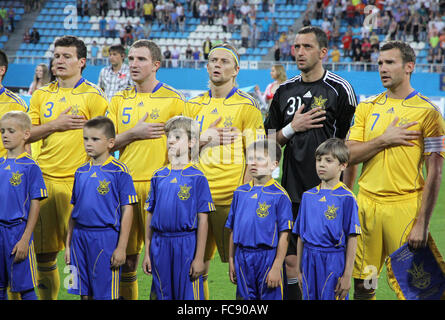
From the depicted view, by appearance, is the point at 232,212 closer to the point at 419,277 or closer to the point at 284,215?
the point at 284,215

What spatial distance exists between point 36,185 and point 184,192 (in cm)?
117

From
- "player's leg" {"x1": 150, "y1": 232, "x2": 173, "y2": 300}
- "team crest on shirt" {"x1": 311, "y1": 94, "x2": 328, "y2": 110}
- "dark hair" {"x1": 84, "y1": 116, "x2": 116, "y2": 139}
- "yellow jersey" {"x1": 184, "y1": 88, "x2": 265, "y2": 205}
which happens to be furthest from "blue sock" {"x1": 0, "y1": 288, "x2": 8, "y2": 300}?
"team crest on shirt" {"x1": 311, "y1": 94, "x2": 328, "y2": 110}

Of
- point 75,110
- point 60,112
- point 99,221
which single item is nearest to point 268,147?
point 99,221

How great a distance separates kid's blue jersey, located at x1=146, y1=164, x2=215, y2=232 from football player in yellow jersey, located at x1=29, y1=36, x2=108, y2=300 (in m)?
0.96

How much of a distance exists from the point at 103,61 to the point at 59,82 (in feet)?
65.3

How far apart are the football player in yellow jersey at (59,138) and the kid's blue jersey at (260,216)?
152cm

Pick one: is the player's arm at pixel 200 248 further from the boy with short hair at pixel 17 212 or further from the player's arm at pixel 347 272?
the boy with short hair at pixel 17 212

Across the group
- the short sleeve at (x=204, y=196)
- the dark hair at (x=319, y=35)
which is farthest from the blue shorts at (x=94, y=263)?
the dark hair at (x=319, y=35)

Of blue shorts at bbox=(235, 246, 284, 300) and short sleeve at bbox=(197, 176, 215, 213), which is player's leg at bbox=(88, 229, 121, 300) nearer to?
short sleeve at bbox=(197, 176, 215, 213)

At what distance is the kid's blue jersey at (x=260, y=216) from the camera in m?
4.02

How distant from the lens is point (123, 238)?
165 inches

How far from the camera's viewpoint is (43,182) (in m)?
4.39

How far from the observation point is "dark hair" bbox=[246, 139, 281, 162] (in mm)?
4102

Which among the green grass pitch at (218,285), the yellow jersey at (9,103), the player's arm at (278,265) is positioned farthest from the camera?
the green grass pitch at (218,285)
